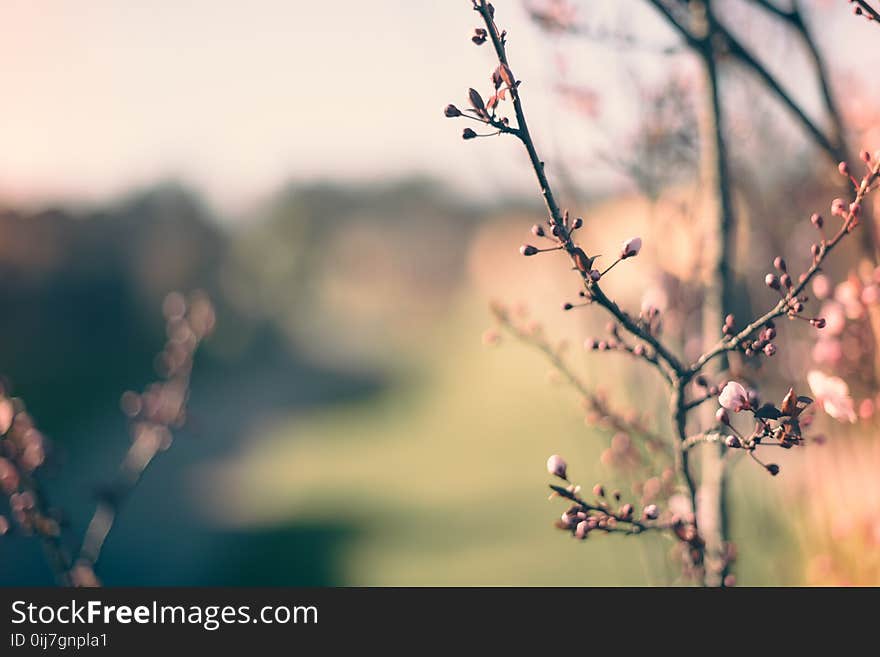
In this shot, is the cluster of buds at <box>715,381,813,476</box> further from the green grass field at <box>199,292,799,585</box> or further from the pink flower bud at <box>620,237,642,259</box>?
the green grass field at <box>199,292,799,585</box>

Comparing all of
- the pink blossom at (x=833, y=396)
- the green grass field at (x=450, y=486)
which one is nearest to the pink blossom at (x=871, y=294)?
the pink blossom at (x=833, y=396)

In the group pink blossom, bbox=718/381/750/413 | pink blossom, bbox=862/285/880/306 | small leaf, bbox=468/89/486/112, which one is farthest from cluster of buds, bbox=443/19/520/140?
pink blossom, bbox=862/285/880/306

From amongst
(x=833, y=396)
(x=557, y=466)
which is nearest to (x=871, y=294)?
(x=833, y=396)

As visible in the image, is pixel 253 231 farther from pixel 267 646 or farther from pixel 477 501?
pixel 267 646

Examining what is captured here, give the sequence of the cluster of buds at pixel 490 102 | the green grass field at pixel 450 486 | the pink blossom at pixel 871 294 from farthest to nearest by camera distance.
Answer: the green grass field at pixel 450 486
the pink blossom at pixel 871 294
the cluster of buds at pixel 490 102

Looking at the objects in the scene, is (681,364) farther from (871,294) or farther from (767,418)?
(871,294)

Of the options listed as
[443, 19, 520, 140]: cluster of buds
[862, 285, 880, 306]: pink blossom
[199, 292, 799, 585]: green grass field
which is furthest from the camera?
[199, 292, 799, 585]: green grass field

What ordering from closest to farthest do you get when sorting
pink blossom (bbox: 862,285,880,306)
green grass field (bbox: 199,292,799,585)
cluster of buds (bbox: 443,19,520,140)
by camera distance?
cluster of buds (bbox: 443,19,520,140) → pink blossom (bbox: 862,285,880,306) → green grass field (bbox: 199,292,799,585)

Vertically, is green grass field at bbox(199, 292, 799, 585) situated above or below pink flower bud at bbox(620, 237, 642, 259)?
above

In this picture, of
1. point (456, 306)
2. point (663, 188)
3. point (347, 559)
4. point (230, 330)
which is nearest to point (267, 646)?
point (663, 188)

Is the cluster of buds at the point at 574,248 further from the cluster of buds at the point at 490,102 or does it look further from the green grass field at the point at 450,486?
the green grass field at the point at 450,486

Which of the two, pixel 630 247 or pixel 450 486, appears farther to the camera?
pixel 450 486

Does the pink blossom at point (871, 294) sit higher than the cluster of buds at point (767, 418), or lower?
higher

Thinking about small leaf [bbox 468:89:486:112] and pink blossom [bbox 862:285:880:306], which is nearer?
small leaf [bbox 468:89:486:112]
